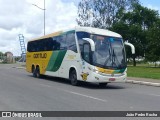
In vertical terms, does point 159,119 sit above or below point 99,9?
below

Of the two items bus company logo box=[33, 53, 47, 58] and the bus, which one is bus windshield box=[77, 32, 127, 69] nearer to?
the bus

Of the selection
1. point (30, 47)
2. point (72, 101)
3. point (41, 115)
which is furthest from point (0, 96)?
point (30, 47)

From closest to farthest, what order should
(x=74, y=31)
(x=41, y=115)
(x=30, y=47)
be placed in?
(x=41, y=115) < (x=74, y=31) < (x=30, y=47)

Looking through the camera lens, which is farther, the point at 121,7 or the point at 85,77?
the point at 121,7

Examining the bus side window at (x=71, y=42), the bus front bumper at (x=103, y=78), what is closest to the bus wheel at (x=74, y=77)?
the bus side window at (x=71, y=42)

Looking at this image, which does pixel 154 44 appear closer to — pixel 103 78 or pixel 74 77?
pixel 74 77

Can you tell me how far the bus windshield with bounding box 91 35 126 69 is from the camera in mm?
20672

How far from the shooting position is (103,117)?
35.4 ft

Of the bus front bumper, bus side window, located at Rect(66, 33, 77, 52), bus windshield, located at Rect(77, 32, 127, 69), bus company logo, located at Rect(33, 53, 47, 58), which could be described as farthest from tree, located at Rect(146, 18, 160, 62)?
the bus front bumper

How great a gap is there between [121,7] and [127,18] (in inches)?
164

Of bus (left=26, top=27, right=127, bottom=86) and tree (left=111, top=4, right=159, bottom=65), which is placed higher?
tree (left=111, top=4, right=159, bottom=65)

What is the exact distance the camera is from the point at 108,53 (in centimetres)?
2089

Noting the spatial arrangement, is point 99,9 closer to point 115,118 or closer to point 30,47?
point 30,47

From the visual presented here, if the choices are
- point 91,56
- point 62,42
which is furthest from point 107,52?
point 62,42
